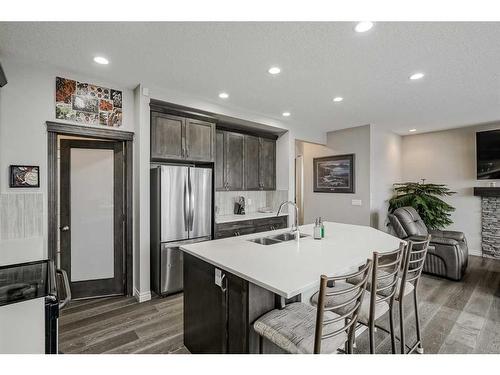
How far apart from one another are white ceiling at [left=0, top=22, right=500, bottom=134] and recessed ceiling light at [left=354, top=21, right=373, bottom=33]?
0.16 feet

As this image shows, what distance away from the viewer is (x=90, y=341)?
2113 millimetres

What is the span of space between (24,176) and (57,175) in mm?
435

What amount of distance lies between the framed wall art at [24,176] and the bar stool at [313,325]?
8.17 ft

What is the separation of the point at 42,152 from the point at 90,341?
183 cm

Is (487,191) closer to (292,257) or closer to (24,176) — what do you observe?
(292,257)

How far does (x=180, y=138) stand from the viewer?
331 cm

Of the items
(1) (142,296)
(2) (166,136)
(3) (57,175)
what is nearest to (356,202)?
(2) (166,136)

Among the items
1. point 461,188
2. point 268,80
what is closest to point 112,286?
point 268,80

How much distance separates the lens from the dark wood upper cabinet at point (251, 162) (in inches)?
174

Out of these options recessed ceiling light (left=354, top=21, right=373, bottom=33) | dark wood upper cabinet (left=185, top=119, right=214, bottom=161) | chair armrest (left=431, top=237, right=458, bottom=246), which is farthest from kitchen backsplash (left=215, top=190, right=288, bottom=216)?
recessed ceiling light (left=354, top=21, right=373, bottom=33)

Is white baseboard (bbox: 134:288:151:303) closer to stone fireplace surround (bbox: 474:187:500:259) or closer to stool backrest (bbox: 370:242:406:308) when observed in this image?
stool backrest (bbox: 370:242:406:308)
